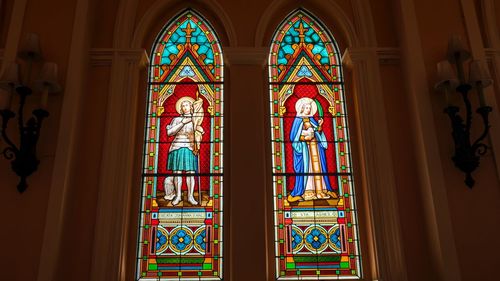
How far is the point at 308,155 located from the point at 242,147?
0.57 m

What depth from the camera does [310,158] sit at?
198 inches
